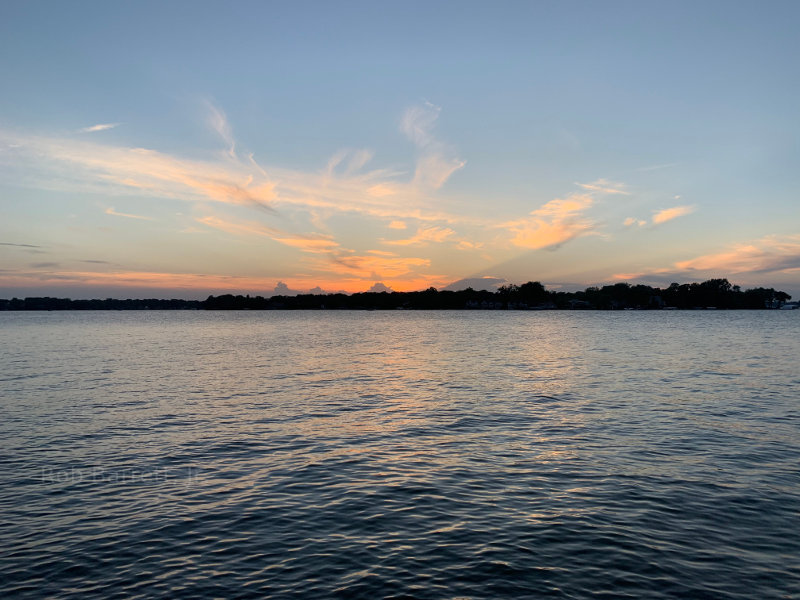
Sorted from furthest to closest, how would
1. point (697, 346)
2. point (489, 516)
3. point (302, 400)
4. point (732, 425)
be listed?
point (697, 346) < point (302, 400) < point (732, 425) < point (489, 516)

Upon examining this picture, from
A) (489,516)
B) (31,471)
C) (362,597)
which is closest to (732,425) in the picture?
(489,516)

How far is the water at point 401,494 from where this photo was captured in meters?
12.9

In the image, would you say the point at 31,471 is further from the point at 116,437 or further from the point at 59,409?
the point at 59,409

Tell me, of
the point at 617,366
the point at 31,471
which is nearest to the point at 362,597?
the point at 31,471

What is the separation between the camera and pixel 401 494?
18844 mm

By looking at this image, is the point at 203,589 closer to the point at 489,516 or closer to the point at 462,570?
the point at 462,570

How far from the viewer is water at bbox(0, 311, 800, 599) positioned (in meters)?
12.9

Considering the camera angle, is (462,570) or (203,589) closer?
(203,589)

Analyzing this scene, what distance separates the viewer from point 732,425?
97.2 ft

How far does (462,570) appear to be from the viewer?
519 inches

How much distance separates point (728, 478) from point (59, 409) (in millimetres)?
37906

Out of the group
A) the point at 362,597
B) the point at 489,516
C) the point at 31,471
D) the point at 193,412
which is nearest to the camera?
the point at 362,597

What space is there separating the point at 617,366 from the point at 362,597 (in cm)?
5529

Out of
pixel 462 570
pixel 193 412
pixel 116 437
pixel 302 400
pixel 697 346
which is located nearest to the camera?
pixel 462 570
